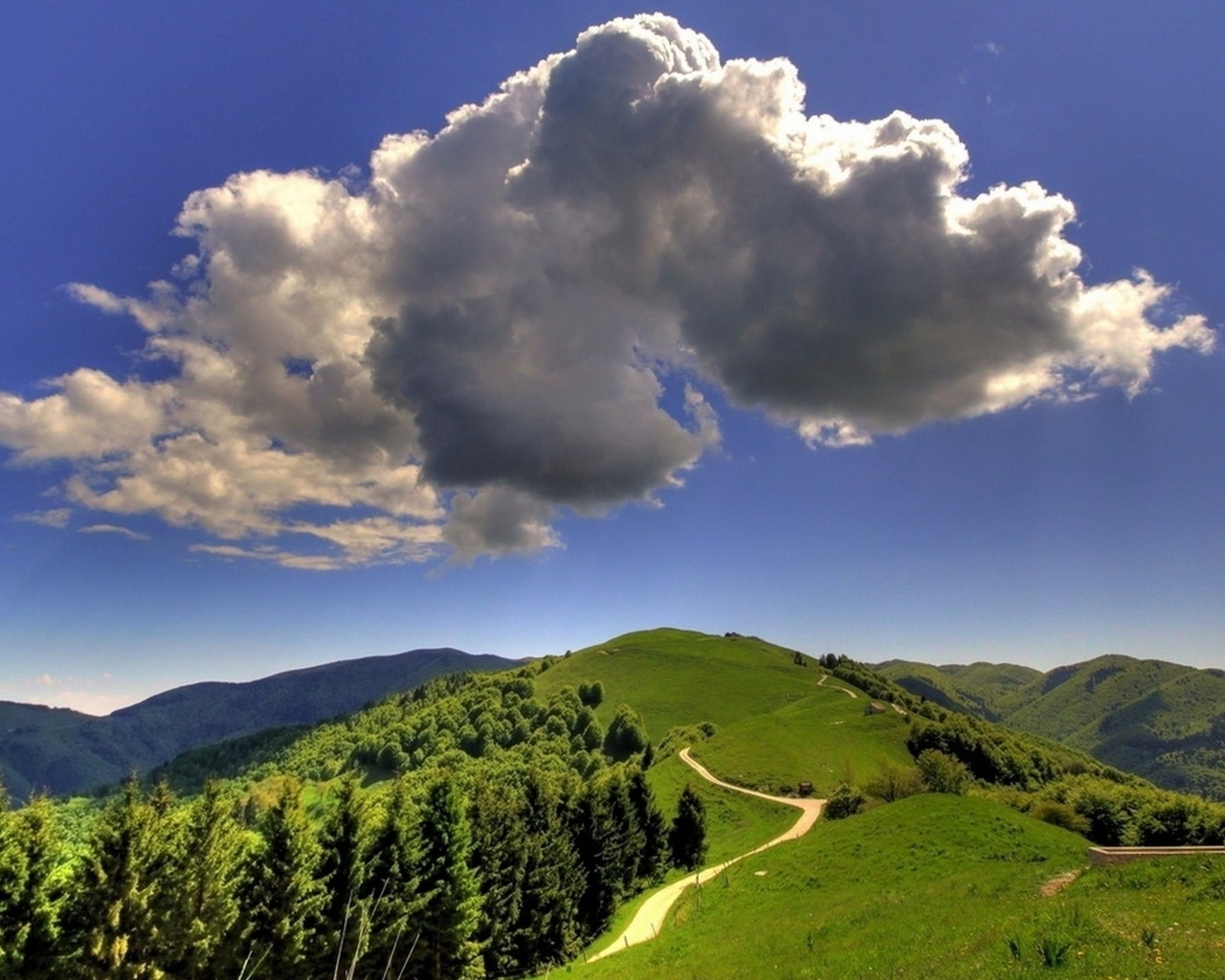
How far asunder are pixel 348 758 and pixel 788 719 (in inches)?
4924

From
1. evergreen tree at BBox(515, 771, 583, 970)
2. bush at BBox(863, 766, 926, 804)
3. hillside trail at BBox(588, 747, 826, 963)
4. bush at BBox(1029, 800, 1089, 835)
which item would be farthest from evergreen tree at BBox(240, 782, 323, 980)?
bush at BBox(863, 766, 926, 804)

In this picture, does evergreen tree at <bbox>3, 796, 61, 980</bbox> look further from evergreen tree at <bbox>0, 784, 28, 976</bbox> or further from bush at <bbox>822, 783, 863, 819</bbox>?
bush at <bbox>822, 783, 863, 819</bbox>

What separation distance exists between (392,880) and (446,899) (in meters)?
3.89

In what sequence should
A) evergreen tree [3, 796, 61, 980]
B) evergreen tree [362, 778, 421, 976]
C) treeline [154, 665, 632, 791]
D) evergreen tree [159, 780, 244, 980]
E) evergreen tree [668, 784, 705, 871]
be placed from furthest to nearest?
1. treeline [154, 665, 632, 791]
2. evergreen tree [668, 784, 705, 871]
3. evergreen tree [362, 778, 421, 976]
4. evergreen tree [159, 780, 244, 980]
5. evergreen tree [3, 796, 61, 980]

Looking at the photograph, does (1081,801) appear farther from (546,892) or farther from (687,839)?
(546,892)

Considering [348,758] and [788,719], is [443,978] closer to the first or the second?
[788,719]

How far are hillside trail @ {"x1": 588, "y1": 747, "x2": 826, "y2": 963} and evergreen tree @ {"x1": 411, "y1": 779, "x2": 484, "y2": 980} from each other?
10.0 meters

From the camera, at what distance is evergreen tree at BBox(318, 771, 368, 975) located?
109 feet

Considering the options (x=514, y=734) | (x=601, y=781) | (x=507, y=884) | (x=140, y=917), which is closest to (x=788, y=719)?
(x=514, y=734)

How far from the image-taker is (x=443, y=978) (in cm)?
3825

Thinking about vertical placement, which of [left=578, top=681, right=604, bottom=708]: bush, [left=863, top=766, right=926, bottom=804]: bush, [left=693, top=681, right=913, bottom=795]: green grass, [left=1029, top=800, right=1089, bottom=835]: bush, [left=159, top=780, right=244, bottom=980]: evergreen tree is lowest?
[left=693, top=681, right=913, bottom=795]: green grass

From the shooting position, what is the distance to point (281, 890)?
3117 cm

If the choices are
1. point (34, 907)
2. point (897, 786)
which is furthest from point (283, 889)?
point (897, 786)

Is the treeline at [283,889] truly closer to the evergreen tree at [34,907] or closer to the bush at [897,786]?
the evergreen tree at [34,907]
